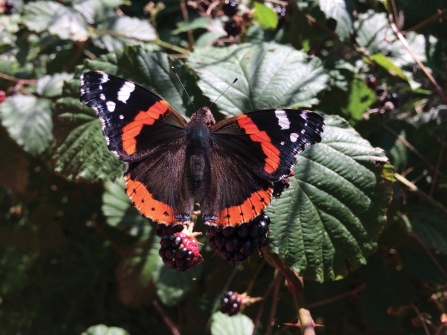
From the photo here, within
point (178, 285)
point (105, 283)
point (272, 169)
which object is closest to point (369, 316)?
point (178, 285)

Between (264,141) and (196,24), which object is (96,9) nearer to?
(196,24)

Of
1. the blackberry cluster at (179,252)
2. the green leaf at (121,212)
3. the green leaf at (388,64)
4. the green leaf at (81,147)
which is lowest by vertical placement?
the green leaf at (121,212)

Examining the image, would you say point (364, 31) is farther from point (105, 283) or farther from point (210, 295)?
point (105, 283)

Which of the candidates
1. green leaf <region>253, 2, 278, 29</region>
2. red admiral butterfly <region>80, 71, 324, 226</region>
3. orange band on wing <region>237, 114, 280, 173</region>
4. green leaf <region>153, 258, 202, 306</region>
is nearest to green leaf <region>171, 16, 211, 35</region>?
green leaf <region>253, 2, 278, 29</region>

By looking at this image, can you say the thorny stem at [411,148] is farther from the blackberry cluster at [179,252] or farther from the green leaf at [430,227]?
the blackberry cluster at [179,252]

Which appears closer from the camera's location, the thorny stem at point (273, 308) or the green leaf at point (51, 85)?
the thorny stem at point (273, 308)

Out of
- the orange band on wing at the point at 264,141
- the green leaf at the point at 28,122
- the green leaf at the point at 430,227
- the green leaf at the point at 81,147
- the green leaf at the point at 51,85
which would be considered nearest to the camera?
the orange band on wing at the point at 264,141

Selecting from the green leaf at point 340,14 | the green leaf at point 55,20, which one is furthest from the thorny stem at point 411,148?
the green leaf at point 55,20

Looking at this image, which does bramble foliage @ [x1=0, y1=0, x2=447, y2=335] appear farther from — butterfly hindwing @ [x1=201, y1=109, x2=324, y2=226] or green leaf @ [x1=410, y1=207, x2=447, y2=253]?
butterfly hindwing @ [x1=201, y1=109, x2=324, y2=226]
